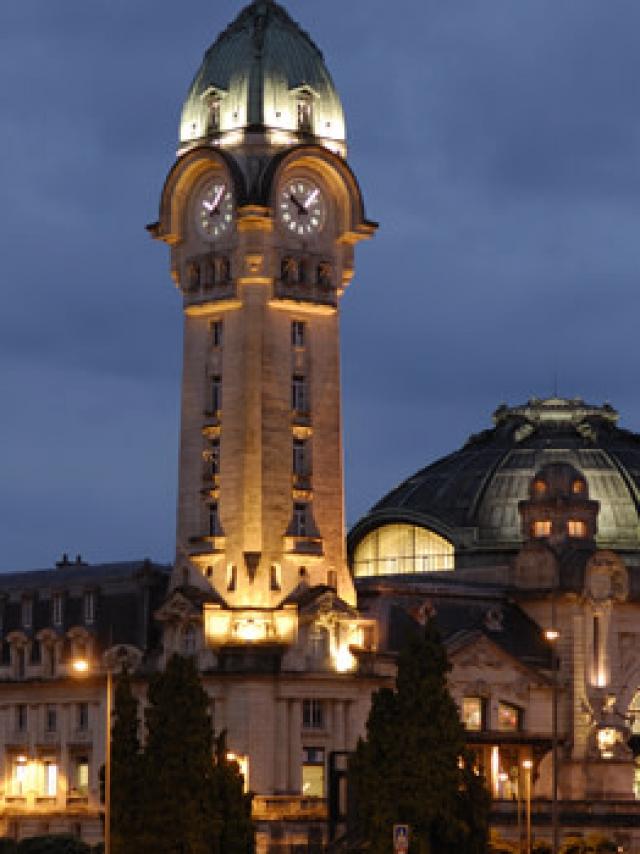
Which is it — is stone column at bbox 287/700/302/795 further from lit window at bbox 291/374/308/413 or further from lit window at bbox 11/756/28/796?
lit window at bbox 11/756/28/796

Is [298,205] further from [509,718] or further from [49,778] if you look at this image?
[49,778]

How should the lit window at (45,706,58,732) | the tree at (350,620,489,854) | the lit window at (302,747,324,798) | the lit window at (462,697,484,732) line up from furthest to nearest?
the lit window at (45,706,58,732) → the lit window at (462,697,484,732) → the lit window at (302,747,324,798) → the tree at (350,620,489,854)

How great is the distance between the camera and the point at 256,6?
168 meters

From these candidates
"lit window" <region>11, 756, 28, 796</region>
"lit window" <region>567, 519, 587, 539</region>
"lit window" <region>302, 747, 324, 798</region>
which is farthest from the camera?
"lit window" <region>567, 519, 587, 539</region>

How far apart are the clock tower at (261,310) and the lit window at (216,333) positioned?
131mm

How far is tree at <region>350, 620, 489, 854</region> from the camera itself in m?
122

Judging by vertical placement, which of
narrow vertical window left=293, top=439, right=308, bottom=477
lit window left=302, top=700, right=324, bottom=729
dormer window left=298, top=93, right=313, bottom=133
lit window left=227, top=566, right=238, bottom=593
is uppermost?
dormer window left=298, top=93, right=313, bottom=133

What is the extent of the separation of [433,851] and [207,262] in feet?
174

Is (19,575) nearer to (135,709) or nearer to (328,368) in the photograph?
(328,368)

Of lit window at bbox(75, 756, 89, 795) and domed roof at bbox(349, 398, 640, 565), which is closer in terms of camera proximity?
lit window at bbox(75, 756, 89, 795)

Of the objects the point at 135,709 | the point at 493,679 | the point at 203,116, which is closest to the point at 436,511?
the point at 493,679

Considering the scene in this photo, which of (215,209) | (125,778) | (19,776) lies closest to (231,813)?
(125,778)

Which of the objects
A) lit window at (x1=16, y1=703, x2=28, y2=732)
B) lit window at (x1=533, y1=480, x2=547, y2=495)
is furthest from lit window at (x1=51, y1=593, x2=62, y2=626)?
lit window at (x1=533, y1=480, x2=547, y2=495)

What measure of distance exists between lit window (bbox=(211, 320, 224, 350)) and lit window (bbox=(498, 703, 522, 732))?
26857 millimetres
